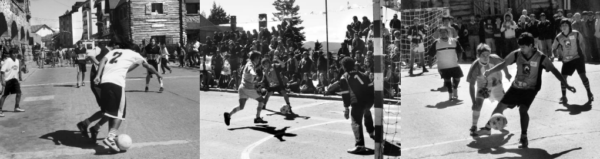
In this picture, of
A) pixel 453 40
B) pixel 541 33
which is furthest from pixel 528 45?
pixel 453 40

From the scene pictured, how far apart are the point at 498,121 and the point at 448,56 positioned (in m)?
0.57

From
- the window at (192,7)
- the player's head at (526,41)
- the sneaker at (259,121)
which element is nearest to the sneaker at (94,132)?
the window at (192,7)

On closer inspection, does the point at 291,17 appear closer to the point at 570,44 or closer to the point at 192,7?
the point at 192,7

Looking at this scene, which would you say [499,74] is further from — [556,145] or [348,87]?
[348,87]

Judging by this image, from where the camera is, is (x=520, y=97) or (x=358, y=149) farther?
(x=520, y=97)

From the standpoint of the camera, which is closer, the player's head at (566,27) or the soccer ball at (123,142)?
the player's head at (566,27)

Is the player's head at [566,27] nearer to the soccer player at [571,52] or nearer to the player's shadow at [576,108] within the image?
the soccer player at [571,52]

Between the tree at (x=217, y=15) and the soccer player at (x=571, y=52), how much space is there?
2364 mm

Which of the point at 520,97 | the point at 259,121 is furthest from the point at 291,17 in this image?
the point at 520,97

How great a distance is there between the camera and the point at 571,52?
479 cm

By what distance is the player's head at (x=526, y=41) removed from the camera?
4.80 meters

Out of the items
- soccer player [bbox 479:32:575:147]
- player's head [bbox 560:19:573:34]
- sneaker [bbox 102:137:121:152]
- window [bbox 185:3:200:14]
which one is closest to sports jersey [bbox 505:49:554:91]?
soccer player [bbox 479:32:575:147]

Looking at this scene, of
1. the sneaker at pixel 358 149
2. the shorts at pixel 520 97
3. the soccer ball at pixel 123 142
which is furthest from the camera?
the soccer ball at pixel 123 142

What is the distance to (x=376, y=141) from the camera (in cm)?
470
